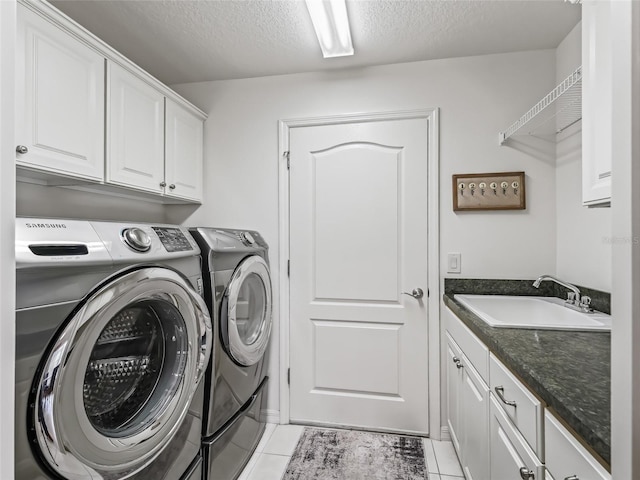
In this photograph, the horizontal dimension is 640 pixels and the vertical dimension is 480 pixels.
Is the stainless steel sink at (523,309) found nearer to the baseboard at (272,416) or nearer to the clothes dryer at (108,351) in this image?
the clothes dryer at (108,351)

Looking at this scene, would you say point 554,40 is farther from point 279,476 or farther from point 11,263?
point 279,476

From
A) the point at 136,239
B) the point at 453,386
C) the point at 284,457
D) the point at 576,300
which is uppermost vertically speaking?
the point at 136,239

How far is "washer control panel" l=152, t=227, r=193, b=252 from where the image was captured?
1351 mm

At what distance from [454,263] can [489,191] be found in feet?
1.63

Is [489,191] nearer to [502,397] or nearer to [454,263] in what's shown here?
[454,263]

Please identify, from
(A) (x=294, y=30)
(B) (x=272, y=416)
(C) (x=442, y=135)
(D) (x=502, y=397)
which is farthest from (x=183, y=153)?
(D) (x=502, y=397)

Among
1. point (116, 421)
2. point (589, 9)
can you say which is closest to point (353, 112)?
point (589, 9)

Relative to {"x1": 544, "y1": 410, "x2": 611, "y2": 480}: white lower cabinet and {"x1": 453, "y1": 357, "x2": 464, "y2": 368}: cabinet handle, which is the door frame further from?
{"x1": 544, "y1": 410, "x2": 611, "y2": 480}: white lower cabinet

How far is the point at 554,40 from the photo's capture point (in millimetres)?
2004

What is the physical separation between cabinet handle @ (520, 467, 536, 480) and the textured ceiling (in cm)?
194

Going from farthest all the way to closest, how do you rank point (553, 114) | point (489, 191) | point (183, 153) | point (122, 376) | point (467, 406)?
point (183, 153) → point (489, 191) → point (553, 114) → point (467, 406) → point (122, 376)

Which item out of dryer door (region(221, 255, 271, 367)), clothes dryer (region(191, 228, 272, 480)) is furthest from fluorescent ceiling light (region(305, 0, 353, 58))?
dryer door (region(221, 255, 271, 367))

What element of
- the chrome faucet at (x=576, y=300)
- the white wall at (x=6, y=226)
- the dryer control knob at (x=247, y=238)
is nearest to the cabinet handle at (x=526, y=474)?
the chrome faucet at (x=576, y=300)

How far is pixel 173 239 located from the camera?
1.41 metres
